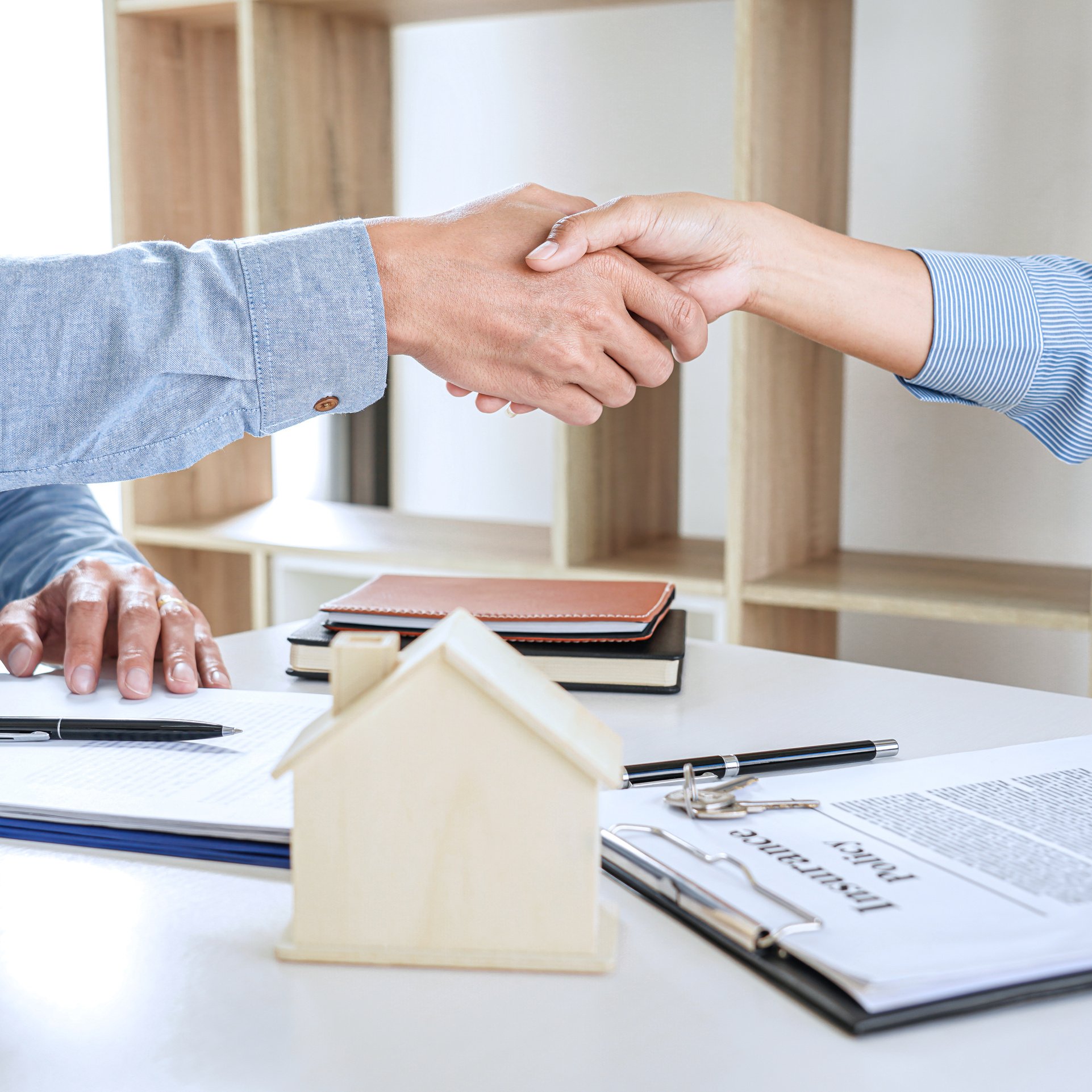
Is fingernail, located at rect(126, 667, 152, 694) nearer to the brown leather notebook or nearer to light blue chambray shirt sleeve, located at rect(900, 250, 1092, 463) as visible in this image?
the brown leather notebook

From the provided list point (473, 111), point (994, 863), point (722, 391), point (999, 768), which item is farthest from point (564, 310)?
point (473, 111)

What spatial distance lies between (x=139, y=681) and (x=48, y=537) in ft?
1.33

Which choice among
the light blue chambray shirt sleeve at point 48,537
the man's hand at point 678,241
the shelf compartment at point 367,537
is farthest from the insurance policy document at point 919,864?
the shelf compartment at point 367,537

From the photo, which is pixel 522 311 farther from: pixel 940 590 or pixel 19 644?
pixel 940 590

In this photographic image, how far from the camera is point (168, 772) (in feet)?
2.23

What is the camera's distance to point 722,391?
2.25m

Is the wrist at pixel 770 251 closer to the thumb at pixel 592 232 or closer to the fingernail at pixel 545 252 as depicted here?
the thumb at pixel 592 232

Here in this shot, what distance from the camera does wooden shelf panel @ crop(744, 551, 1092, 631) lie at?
169 centimetres

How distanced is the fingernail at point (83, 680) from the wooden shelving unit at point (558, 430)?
1132mm

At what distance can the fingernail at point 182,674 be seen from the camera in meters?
0.89

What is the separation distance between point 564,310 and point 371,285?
0.98 feet

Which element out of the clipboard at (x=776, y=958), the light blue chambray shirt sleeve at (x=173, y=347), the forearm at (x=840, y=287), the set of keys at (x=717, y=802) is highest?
the forearm at (x=840, y=287)

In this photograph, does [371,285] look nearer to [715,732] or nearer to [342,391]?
[342,391]

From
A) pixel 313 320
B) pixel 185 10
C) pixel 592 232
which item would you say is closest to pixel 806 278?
pixel 592 232
